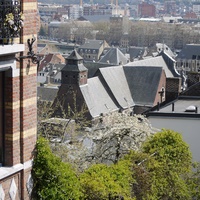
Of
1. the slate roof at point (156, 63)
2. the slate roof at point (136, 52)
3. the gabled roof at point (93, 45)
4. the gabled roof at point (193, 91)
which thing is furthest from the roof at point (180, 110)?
the gabled roof at point (93, 45)

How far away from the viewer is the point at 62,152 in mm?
15391

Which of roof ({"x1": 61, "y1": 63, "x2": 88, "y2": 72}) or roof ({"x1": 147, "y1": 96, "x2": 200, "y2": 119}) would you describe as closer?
roof ({"x1": 147, "y1": 96, "x2": 200, "y2": 119})

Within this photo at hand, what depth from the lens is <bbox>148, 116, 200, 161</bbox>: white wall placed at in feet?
59.3

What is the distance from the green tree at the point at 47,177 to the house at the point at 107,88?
34460mm

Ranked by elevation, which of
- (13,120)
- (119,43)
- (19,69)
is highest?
(19,69)

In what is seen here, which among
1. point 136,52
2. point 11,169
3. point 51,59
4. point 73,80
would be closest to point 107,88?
point 73,80

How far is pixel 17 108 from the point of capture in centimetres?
875

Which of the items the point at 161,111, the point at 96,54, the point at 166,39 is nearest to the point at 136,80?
the point at 161,111

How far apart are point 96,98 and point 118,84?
5563mm

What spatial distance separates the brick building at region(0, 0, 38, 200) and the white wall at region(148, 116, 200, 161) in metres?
9.92

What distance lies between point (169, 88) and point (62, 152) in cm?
1113

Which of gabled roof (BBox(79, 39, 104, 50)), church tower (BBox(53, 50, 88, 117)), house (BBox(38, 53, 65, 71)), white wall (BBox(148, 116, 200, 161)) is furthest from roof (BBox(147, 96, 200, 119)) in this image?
gabled roof (BBox(79, 39, 104, 50))

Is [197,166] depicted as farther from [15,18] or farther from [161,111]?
[15,18]

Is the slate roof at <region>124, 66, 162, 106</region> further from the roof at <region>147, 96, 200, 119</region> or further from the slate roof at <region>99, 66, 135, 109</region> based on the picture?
the roof at <region>147, 96, 200, 119</region>
